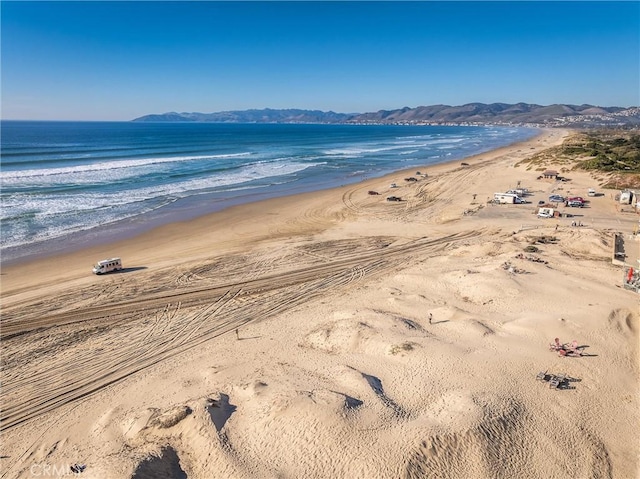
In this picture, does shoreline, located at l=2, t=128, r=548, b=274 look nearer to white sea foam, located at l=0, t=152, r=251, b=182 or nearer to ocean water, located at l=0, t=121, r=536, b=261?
ocean water, located at l=0, t=121, r=536, b=261

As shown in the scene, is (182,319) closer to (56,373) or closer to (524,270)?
(56,373)

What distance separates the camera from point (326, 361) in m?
15.8

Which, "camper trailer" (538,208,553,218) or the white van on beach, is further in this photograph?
"camper trailer" (538,208,553,218)

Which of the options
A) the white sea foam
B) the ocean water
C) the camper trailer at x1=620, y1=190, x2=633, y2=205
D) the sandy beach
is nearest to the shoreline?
the ocean water

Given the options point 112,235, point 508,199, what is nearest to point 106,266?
point 112,235

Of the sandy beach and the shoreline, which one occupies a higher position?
the shoreline

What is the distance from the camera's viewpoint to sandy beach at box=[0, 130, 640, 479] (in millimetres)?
11398

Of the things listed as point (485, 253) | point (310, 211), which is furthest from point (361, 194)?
point (485, 253)

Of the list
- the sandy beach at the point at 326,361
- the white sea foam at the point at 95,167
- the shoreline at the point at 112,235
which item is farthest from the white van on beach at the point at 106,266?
the white sea foam at the point at 95,167

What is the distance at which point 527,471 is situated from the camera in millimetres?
10938

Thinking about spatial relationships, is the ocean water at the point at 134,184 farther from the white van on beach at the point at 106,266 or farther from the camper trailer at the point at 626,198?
the camper trailer at the point at 626,198

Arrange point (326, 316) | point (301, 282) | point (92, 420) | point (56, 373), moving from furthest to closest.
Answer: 1. point (301, 282)
2. point (326, 316)
3. point (56, 373)
4. point (92, 420)

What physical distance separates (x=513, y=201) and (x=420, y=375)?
107 feet

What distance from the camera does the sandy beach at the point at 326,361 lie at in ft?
37.4
